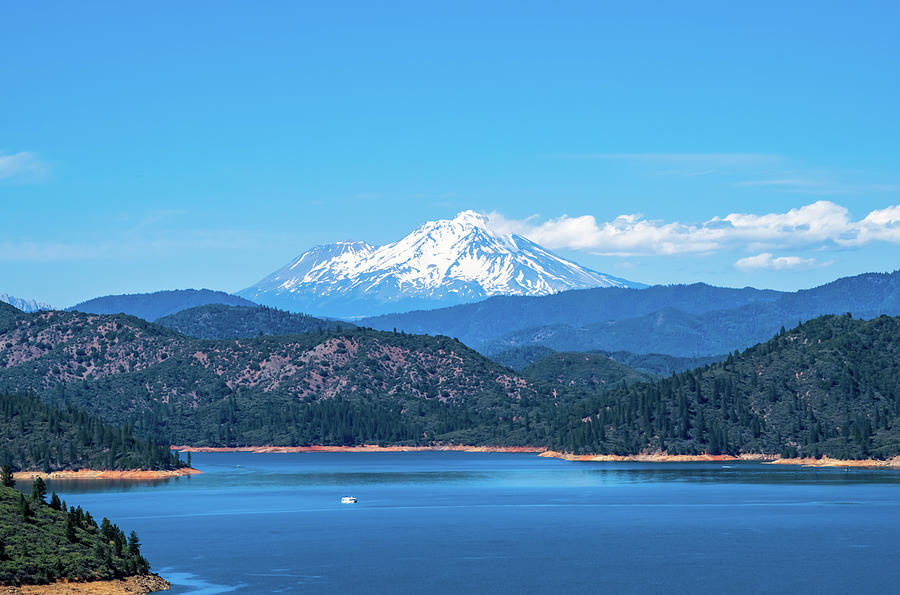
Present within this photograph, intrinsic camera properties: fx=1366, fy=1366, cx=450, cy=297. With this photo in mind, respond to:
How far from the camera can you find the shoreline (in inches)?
3332

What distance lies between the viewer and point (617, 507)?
18538 centimetres

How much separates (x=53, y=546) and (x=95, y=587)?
5.03 metres

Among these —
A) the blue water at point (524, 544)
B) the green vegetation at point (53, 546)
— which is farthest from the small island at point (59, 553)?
the blue water at point (524, 544)

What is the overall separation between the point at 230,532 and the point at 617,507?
58693 millimetres

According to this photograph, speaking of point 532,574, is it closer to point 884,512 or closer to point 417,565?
point 417,565

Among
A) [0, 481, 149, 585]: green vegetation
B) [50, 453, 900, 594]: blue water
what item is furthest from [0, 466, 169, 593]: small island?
[50, 453, 900, 594]: blue water

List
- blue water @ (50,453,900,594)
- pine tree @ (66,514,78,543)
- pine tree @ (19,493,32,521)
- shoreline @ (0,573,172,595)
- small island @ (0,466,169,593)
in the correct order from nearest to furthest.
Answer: shoreline @ (0,573,172,595), small island @ (0,466,169,593), pine tree @ (66,514,78,543), pine tree @ (19,493,32,521), blue water @ (50,453,900,594)

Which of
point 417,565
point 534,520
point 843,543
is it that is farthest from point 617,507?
point 417,565

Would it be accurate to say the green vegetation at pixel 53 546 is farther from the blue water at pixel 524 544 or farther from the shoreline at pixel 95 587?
the blue water at pixel 524 544

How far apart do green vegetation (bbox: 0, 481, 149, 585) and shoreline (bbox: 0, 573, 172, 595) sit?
45 centimetres

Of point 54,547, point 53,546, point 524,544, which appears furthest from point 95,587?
point 524,544

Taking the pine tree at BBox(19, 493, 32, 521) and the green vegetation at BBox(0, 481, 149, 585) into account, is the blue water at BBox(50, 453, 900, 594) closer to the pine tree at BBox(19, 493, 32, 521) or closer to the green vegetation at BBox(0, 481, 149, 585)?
the green vegetation at BBox(0, 481, 149, 585)

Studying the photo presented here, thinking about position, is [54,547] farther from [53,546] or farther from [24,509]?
[24,509]

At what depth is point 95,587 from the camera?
88.0 meters
